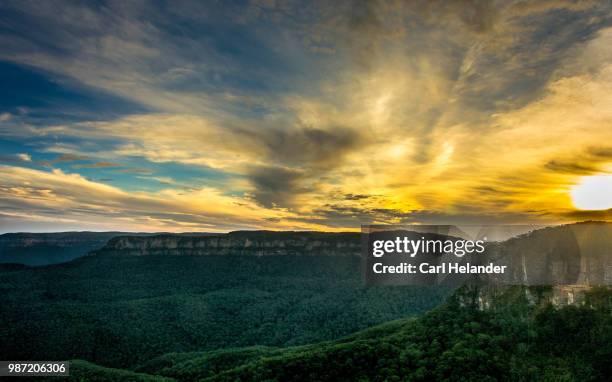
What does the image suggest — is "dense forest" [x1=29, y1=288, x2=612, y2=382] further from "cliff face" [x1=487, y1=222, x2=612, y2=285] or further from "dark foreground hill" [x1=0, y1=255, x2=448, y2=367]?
"dark foreground hill" [x1=0, y1=255, x2=448, y2=367]

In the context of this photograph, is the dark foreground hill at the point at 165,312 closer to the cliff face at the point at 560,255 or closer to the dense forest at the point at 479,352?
the dense forest at the point at 479,352

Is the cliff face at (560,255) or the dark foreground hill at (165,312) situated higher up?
the cliff face at (560,255)

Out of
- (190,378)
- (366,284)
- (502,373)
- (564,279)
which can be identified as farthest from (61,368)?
(366,284)

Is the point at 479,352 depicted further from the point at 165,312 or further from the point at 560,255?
the point at 165,312

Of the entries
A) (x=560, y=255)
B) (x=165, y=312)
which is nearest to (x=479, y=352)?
(x=560, y=255)

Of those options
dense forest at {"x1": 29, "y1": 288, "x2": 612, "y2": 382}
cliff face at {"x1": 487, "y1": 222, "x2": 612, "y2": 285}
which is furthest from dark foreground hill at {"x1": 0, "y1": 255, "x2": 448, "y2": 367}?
cliff face at {"x1": 487, "y1": 222, "x2": 612, "y2": 285}

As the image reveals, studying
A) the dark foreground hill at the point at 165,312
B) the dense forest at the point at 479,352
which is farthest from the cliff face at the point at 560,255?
the dark foreground hill at the point at 165,312

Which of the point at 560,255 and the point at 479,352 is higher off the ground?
the point at 560,255

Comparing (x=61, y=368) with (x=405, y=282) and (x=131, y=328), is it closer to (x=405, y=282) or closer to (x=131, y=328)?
(x=131, y=328)
